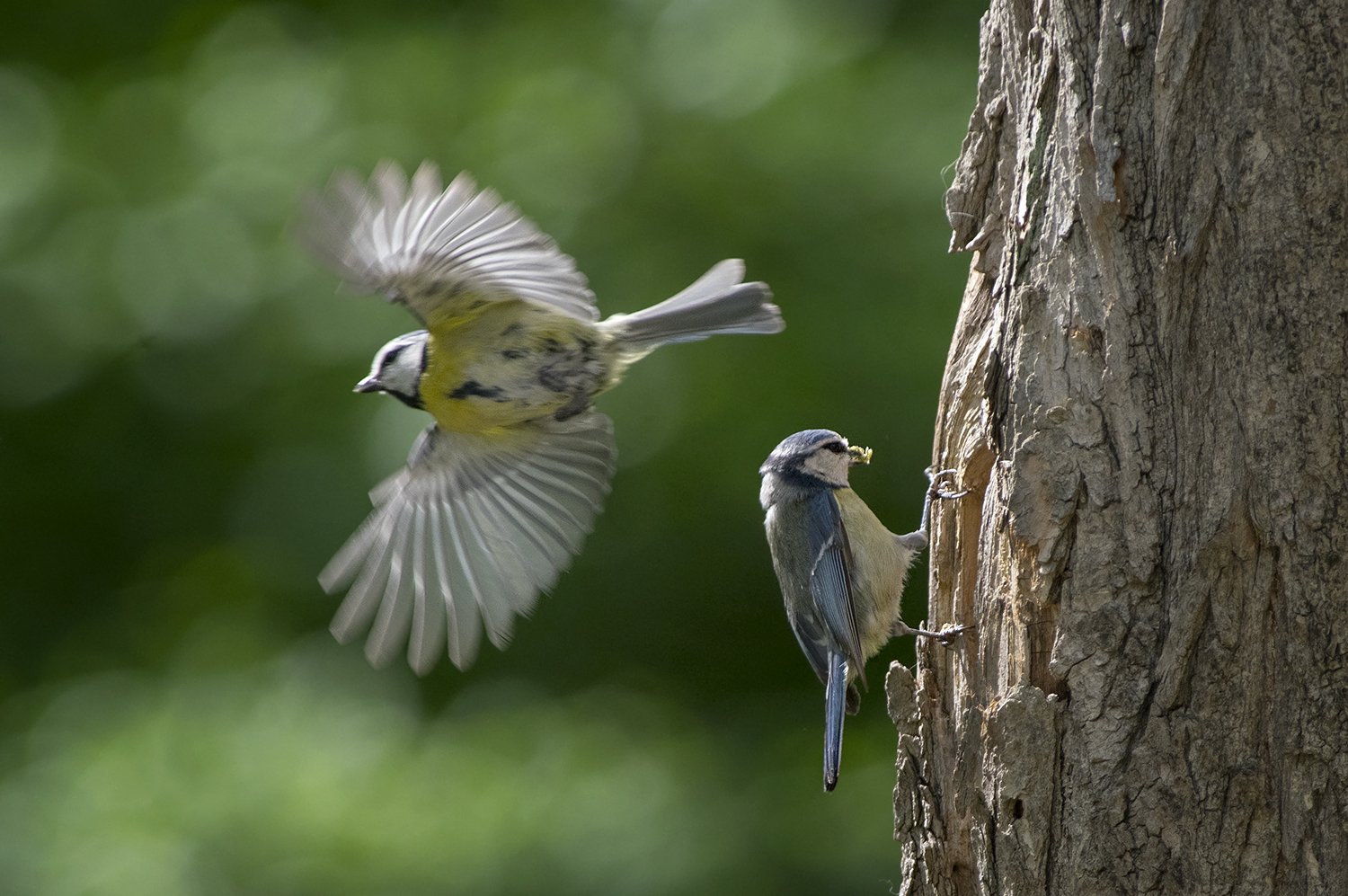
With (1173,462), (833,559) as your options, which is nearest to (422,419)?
(833,559)

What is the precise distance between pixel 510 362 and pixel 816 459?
722 mm

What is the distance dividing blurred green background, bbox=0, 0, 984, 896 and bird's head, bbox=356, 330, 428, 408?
1181mm

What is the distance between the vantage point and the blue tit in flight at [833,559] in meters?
2.60

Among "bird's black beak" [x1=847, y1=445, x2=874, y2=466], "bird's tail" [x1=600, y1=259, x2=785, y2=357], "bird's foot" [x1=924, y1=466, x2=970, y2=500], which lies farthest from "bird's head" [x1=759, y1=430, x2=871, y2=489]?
"bird's foot" [x1=924, y1=466, x2=970, y2=500]

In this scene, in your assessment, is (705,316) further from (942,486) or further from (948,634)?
(948,634)

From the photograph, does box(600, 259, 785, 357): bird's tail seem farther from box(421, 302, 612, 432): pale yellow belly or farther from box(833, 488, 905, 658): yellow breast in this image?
box(833, 488, 905, 658): yellow breast

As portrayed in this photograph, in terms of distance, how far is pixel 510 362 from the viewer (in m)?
2.96

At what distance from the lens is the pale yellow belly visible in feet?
9.69

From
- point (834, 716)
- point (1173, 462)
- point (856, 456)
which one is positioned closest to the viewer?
point (1173, 462)

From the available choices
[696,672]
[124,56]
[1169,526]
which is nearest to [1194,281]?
[1169,526]

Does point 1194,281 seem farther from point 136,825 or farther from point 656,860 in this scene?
point 136,825

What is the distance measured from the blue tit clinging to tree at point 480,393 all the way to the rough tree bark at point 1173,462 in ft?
3.49

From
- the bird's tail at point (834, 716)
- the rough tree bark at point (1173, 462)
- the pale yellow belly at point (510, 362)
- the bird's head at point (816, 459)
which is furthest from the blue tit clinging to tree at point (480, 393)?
the rough tree bark at point (1173, 462)

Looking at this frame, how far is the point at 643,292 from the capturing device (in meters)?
4.35
